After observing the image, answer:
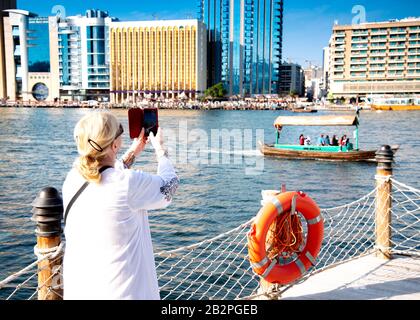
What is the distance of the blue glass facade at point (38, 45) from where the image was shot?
123562mm

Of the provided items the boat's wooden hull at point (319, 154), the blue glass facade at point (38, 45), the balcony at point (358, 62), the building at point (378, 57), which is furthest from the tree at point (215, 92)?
the boat's wooden hull at point (319, 154)

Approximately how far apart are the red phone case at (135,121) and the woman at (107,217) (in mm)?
286

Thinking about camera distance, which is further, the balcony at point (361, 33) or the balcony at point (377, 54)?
the balcony at point (377, 54)

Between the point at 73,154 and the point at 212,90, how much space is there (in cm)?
9377

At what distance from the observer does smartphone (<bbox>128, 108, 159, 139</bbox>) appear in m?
2.60

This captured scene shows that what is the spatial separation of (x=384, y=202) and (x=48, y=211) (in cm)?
403

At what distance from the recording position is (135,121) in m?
2.61

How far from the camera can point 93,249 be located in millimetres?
2277

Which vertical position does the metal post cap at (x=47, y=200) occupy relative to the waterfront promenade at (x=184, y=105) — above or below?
below

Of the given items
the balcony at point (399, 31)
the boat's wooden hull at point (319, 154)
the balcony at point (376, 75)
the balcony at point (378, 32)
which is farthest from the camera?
the balcony at point (376, 75)

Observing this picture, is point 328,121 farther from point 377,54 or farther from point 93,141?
point 377,54

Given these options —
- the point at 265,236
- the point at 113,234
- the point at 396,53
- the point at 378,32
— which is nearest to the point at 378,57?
the point at 396,53

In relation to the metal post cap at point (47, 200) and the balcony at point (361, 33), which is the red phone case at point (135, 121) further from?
the balcony at point (361, 33)
